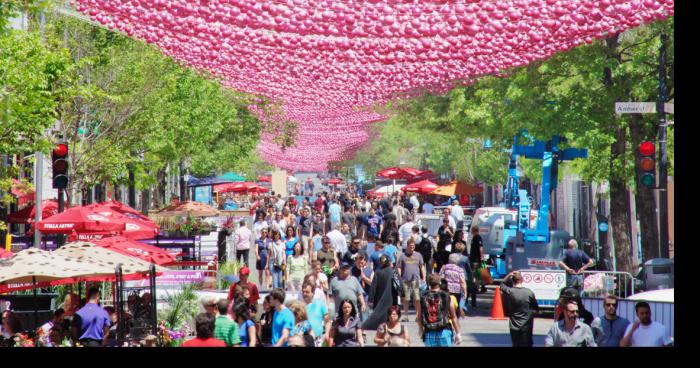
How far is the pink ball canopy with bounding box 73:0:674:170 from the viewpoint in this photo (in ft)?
48.2

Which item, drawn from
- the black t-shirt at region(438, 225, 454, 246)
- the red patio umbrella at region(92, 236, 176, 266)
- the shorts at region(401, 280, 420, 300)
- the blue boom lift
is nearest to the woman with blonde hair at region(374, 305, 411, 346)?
the red patio umbrella at region(92, 236, 176, 266)

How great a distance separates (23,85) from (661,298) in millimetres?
12210

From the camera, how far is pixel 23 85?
21047 mm

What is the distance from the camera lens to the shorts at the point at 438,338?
1440 centimetres

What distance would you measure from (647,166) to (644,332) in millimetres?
8315

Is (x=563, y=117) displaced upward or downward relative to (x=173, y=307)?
upward

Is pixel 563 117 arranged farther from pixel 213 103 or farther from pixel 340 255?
pixel 213 103

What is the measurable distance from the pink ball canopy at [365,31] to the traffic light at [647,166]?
2832 mm

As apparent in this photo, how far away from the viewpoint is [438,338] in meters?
14.4

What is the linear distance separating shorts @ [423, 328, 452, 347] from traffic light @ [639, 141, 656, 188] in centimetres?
743

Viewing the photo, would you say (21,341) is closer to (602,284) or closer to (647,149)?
(602,284)

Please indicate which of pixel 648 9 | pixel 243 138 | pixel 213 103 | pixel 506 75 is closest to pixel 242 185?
pixel 243 138

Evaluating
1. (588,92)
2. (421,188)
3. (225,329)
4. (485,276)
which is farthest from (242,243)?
(421,188)

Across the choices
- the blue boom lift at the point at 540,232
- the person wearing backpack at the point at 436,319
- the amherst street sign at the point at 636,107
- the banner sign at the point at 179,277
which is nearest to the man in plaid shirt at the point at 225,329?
the person wearing backpack at the point at 436,319
